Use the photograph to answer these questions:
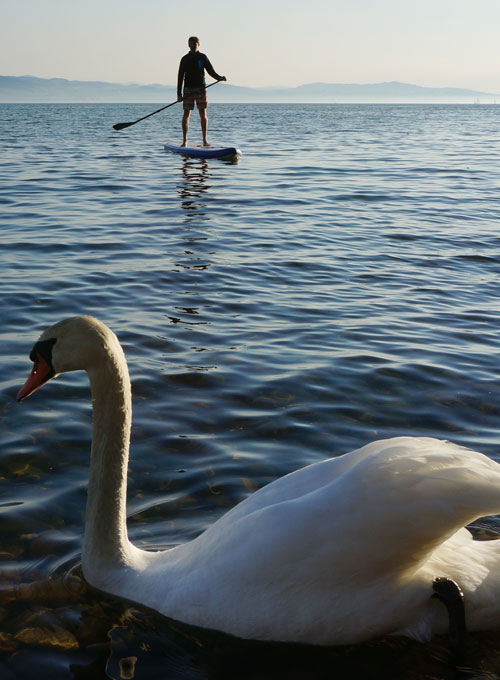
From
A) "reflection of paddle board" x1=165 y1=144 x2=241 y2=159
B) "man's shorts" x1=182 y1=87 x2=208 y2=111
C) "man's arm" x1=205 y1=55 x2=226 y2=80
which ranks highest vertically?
"man's arm" x1=205 y1=55 x2=226 y2=80

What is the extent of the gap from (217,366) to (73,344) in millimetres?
3044

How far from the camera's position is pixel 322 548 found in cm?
309

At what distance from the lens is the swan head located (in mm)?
3697

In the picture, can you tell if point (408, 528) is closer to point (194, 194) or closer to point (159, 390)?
point (159, 390)

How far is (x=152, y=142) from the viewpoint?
101 feet

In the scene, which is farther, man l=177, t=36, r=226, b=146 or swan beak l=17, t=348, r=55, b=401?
man l=177, t=36, r=226, b=146

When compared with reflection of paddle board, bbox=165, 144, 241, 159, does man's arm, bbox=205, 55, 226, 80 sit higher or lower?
higher

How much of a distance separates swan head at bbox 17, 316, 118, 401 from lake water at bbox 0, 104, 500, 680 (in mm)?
974

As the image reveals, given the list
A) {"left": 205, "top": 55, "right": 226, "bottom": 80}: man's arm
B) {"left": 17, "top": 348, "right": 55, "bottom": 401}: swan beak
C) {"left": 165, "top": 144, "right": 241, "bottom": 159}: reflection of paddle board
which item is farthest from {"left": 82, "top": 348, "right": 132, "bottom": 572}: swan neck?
{"left": 205, "top": 55, "right": 226, "bottom": 80}: man's arm

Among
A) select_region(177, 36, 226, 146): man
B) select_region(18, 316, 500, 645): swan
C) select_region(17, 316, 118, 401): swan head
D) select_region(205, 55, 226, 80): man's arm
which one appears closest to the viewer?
select_region(18, 316, 500, 645): swan

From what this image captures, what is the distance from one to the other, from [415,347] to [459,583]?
165 inches

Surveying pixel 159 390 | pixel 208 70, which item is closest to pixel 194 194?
pixel 208 70

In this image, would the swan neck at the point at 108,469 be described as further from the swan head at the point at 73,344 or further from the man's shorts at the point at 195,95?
the man's shorts at the point at 195,95

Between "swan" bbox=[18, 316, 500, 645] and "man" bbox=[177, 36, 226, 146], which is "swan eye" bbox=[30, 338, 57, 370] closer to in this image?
"swan" bbox=[18, 316, 500, 645]
